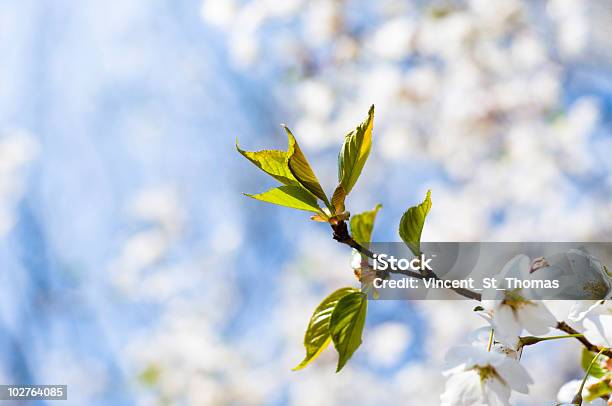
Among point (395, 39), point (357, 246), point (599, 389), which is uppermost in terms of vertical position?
point (395, 39)

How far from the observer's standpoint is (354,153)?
0.35 meters

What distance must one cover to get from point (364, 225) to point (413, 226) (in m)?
0.06

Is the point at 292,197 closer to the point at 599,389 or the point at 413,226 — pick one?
the point at 413,226

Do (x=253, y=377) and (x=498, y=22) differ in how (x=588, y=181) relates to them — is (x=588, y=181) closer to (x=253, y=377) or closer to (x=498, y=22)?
(x=498, y=22)

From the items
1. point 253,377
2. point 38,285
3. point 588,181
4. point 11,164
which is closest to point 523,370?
point 588,181

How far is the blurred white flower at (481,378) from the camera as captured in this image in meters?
0.32

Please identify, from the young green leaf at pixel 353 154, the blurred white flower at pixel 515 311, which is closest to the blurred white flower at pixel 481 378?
the blurred white flower at pixel 515 311

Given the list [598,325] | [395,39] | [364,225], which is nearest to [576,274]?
[598,325]

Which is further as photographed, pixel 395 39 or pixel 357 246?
pixel 395 39

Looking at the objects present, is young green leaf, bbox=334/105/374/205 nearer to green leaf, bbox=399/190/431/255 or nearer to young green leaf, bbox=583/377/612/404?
green leaf, bbox=399/190/431/255

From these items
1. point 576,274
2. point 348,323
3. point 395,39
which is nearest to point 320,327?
point 348,323

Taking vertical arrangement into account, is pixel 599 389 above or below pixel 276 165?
below

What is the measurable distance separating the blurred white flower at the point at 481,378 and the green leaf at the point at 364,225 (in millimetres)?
106

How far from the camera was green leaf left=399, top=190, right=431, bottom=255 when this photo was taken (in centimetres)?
35
